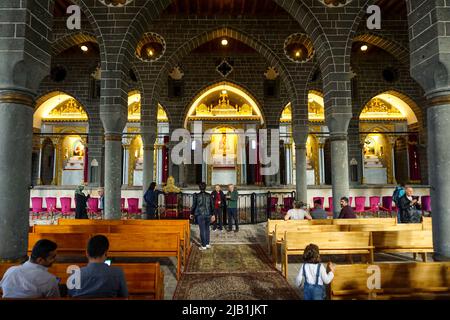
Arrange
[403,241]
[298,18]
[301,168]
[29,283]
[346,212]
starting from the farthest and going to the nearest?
1. [301,168]
2. [298,18]
3. [346,212]
4. [403,241]
5. [29,283]

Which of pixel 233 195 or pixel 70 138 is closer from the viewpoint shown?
pixel 233 195

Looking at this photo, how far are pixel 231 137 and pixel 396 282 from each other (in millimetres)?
17804

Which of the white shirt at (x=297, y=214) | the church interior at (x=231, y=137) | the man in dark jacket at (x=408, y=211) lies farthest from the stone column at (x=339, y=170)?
the white shirt at (x=297, y=214)

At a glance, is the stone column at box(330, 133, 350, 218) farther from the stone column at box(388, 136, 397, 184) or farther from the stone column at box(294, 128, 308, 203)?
the stone column at box(388, 136, 397, 184)

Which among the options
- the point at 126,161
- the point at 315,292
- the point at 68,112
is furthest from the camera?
the point at 126,161

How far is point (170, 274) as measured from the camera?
5340mm

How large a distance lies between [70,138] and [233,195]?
54.5 feet

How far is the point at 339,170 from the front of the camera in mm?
8266

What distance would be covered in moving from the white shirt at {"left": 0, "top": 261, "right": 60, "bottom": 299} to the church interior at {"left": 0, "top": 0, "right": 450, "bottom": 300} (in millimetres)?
963

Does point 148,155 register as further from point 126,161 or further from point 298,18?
point 126,161

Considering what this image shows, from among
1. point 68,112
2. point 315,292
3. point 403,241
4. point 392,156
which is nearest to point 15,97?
point 315,292
